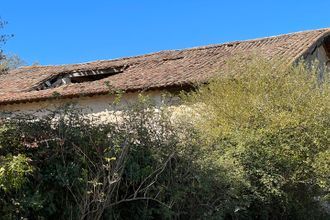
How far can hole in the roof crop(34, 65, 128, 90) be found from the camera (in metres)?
19.3

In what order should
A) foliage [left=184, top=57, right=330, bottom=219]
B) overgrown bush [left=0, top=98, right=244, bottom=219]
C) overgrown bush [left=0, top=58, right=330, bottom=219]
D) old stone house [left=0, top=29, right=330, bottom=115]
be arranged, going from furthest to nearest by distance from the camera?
old stone house [left=0, top=29, right=330, bottom=115]
foliage [left=184, top=57, right=330, bottom=219]
overgrown bush [left=0, top=58, right=330, bottom=219]
overgrown bush [left=0, top=98, right=244, bottom=219]

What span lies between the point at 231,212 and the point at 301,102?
11.6 ft

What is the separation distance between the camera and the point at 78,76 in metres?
20.3

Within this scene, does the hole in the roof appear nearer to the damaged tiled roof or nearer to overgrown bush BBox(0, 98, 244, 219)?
the damaged tiled roof

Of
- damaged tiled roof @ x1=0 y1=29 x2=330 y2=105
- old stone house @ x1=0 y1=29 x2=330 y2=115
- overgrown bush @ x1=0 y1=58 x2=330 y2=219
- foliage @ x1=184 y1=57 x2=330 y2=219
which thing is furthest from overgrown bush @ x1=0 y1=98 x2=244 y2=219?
damaged tiled roof @ x1=0 y1=29 x2=330 y2=105

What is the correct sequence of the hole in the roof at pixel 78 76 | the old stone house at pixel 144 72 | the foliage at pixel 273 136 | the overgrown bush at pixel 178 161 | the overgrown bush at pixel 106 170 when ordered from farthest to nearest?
the hole in the roof at pixel 78 76 < the old stone house at pixel 144 72 < the foliage at pixel 273 136 < the overgrown bush at pixel 178 161 < the overgrown bush at pixel 106 170

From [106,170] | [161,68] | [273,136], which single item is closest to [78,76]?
[161,68]

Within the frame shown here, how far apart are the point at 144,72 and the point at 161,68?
68 centimetres

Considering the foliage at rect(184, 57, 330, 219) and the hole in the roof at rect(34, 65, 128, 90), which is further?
the hole in the roof at rect(34, 65, 128, 90)

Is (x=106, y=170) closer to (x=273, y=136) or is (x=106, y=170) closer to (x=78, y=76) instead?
(x=273, y=136)

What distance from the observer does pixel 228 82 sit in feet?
35.8

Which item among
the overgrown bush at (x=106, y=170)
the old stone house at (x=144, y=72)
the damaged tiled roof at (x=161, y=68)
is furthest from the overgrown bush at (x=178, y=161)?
the damaged tiled roof at (x=161, y=68)

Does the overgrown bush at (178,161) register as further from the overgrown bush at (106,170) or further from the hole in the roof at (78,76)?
the hole in the roof at (78,76)

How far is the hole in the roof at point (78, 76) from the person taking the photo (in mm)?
19328
